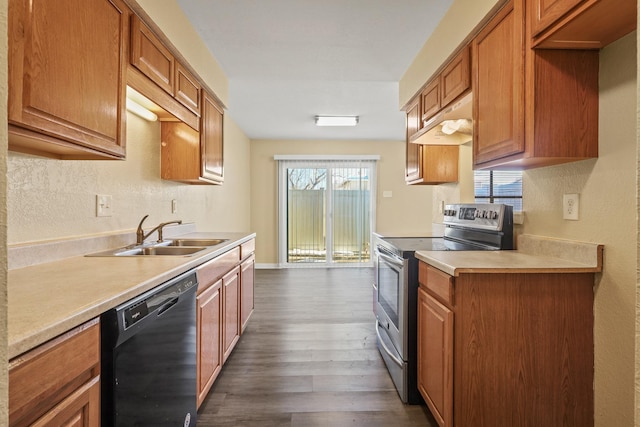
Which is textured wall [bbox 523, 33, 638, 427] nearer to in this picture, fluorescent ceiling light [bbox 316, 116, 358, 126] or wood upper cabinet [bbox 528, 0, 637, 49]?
wood upper cabinet [bbox 528, 0, 637, 49]

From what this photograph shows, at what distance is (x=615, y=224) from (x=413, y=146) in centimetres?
183

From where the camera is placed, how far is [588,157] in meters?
1.31

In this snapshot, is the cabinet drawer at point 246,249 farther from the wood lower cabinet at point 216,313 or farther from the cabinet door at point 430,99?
the cabinet door at point 430,99

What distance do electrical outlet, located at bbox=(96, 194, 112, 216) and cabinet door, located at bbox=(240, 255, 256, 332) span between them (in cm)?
107

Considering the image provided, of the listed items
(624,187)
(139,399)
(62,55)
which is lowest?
(139,399)

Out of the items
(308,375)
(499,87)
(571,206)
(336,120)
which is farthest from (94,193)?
(336,120)

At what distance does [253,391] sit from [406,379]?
96 cm

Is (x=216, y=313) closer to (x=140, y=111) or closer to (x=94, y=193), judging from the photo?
(x=94, y=193)

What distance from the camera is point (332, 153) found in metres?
5.76

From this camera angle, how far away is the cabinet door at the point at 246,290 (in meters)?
2.55

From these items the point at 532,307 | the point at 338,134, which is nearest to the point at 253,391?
the point at 532,307

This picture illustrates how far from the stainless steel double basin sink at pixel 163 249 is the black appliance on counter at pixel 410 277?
1.25m

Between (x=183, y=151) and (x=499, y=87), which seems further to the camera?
(x=183, y=151)

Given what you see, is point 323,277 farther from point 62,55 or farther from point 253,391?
point 62,55
